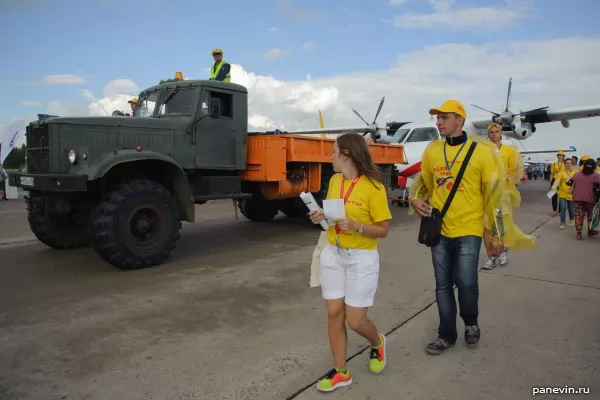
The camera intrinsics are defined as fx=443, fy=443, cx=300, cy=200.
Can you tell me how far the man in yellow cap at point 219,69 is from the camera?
24.3ft

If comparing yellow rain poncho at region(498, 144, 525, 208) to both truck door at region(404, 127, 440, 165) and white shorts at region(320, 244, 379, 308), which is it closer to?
white shorts at region(320, 244, 379, 308)

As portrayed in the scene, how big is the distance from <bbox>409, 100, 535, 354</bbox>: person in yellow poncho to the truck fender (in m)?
3.76

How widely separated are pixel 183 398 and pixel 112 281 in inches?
117

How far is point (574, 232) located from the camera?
8.37 metres

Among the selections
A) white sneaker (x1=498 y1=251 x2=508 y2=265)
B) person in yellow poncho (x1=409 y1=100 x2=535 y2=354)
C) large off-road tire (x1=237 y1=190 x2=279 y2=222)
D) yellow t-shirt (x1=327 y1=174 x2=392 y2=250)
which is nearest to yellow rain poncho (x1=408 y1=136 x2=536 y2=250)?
person in yellow poncho (x1=409 y1=100 x2=535 y2=354)

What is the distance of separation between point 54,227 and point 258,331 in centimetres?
458

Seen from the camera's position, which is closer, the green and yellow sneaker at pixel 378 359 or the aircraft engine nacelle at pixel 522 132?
the green and yellow sneaker at pixel 378 359

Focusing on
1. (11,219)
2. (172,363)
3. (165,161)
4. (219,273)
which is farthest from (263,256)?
(11,219)

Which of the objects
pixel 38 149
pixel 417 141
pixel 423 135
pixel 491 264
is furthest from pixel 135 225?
pixel 423 135

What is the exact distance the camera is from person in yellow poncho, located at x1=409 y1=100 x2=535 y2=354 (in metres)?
3.04

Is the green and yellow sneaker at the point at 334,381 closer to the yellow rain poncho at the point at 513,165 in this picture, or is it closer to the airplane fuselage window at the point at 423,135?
the yellow rain poncho at the point at 513,165

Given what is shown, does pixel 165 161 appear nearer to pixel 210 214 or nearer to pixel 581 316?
pixel 581 316

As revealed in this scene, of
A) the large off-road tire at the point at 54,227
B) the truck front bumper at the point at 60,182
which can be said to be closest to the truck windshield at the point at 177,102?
the truck front bumper at the point at 60,182

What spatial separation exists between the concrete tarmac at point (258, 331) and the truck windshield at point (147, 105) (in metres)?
2.35
